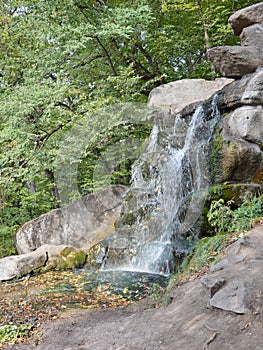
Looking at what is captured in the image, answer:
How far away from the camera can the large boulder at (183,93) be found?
436 inches

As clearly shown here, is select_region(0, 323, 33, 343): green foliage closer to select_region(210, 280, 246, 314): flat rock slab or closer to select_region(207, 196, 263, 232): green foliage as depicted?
select_region(210, 280, 246, 314): flat rock slab

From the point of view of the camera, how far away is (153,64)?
40.5 ft

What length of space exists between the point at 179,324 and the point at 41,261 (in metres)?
5.38

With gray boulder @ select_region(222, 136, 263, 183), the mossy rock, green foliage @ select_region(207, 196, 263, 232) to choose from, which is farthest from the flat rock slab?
the mossy rock

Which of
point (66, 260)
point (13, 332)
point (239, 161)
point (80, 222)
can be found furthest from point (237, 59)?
point (13, 332)

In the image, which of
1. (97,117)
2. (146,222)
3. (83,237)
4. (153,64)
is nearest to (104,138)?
(97,117)

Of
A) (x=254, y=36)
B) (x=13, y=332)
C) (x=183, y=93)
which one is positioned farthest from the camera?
(x=183, y=93)

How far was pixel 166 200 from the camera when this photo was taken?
8016 millimetres

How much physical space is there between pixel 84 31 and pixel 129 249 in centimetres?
532

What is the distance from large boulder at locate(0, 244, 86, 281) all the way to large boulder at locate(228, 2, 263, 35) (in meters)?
7.11

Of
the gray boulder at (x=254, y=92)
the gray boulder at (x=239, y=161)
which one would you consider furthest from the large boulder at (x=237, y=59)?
the gray boulder at (x=239, y=161)

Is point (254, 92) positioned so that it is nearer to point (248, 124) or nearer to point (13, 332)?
point (248, 124)

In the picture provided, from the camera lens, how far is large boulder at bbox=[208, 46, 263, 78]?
27.0ft

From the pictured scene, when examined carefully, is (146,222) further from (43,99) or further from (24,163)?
(43,99)
